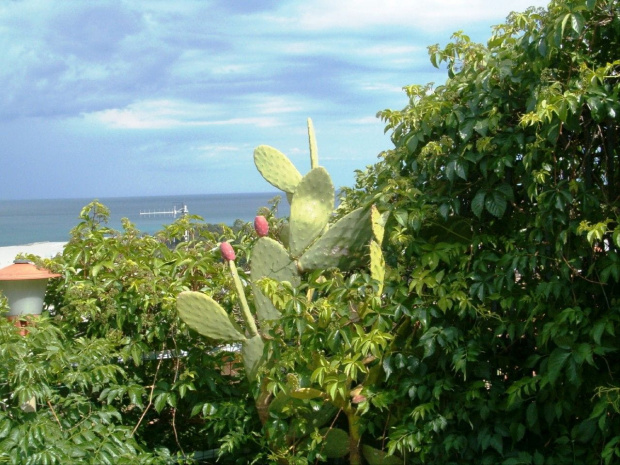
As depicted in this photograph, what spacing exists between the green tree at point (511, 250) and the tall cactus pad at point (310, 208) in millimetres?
289

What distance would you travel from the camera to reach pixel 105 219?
11.7 feet

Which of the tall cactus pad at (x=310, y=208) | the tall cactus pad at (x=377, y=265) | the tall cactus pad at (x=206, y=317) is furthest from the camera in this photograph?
the tall cactus pad at (x=310, y=208)

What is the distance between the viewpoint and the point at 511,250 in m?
2.61

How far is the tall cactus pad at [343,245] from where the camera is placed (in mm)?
3074

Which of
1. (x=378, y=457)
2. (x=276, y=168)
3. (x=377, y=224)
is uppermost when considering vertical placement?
(x=276, y=168)

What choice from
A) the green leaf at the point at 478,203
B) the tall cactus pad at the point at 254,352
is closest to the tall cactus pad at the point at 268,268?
the tall cactus pad at the point at 254,352

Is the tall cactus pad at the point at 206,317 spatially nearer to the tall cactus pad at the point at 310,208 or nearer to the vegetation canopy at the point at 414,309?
the vegetation canopy at the point at 414,309

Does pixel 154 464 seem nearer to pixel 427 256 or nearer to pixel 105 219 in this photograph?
pixel 105 219

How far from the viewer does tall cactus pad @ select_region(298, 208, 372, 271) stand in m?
3.07

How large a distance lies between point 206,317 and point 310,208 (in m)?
0.71

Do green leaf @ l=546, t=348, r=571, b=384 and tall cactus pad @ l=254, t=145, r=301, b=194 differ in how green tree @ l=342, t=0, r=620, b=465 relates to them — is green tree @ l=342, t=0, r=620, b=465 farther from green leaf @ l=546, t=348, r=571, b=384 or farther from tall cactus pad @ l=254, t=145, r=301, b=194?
tall cactus pad @ l=254, t=145, r=301, b=194

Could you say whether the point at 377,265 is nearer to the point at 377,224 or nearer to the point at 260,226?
the point at 377,224

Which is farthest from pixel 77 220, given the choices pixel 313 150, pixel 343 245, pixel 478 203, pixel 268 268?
pixel 478 203

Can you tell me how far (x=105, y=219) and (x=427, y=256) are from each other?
1770 millimetres
